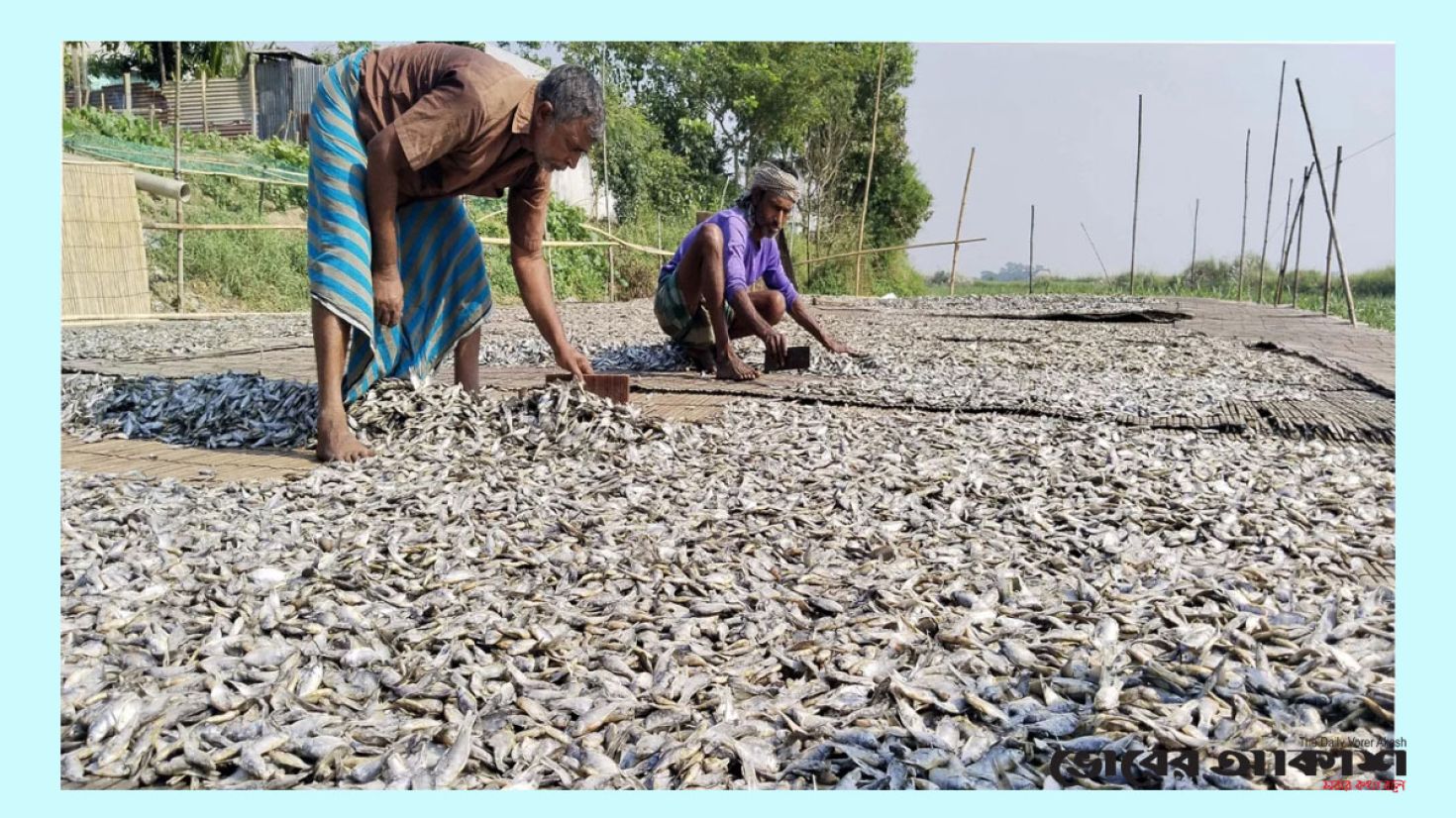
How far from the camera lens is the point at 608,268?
1176cm

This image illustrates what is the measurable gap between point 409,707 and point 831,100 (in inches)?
526

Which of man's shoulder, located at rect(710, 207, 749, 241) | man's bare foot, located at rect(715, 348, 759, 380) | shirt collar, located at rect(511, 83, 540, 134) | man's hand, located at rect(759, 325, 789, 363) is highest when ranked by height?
shirt collar, located at rect(511, 83, 540, 134)

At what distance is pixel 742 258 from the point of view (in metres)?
4.23

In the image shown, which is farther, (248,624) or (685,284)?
(685,284)

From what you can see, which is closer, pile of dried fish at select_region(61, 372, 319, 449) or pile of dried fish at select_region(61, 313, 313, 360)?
pile of dried fish at select_region(61, 372, 319, 449)

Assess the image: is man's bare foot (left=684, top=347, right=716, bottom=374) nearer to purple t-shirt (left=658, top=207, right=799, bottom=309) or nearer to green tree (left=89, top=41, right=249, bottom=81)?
purple t-shirt (left=658, top=207, right=799, bottom=309)

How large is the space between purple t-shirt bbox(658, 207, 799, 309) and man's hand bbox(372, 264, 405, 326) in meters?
1.72

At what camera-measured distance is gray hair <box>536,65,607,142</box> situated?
2.51m

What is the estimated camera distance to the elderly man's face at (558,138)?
254 centimetres

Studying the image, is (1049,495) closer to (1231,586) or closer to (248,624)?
(1231,586)

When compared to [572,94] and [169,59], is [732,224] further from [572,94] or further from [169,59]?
[169,59]

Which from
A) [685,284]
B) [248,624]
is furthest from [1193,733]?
[685,284]

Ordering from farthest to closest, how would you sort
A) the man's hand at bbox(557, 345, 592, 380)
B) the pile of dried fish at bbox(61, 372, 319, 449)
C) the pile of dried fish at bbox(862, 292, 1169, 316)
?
the pile of dried fish at bbox(862, 292, 1169, 316) → the man's hand at bbox(557, 345, 592, 380) → the pile of dried fish at bbox(61, 372, 319, 449)

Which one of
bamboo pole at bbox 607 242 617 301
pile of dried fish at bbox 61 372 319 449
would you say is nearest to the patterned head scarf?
pile of dried fish at bbox 61 372 319 449
